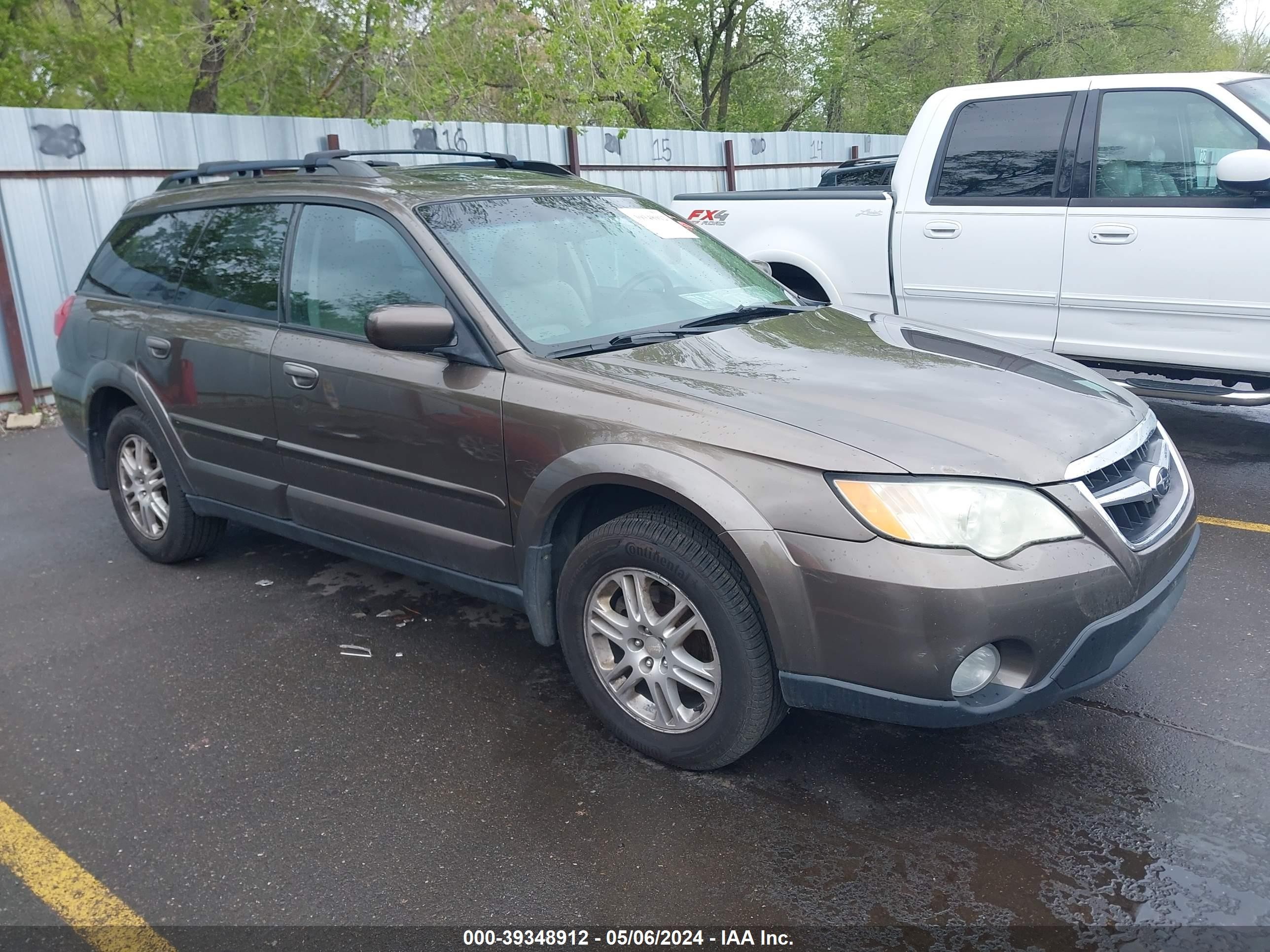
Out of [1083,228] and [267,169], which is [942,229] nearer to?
[1083,228]

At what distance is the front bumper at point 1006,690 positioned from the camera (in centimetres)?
276

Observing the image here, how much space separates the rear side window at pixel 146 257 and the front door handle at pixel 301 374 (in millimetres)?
1078

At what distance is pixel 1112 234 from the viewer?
580 cm

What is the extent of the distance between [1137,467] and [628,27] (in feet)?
25.8

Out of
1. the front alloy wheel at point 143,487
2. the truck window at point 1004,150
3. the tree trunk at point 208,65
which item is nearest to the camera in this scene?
the front alloy wheel at point 143,487

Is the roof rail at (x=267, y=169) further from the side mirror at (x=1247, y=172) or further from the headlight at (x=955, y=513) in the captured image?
the side mirror at (x=1247, y=172)

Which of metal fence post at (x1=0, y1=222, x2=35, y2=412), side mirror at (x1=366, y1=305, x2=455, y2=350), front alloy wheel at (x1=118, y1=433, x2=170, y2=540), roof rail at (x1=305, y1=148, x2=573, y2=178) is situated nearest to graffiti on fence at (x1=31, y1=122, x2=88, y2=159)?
metal fence post at (x1=0, y1=222, x2=35, y2=412)

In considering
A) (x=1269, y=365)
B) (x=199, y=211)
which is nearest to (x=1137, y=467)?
(x=1269, y=365)

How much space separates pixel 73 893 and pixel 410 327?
5.98 ft

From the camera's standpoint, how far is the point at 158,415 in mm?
4789

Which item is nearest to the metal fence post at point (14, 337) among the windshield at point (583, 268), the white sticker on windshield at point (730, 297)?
the windshield at point (583, 268)

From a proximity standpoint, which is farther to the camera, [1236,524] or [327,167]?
[1236,524]

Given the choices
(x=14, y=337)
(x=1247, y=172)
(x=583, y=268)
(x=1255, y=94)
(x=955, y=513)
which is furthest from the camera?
(x=14, y=337)

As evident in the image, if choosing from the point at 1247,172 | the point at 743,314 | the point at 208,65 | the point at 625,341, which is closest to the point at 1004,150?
the point at 1247,172
